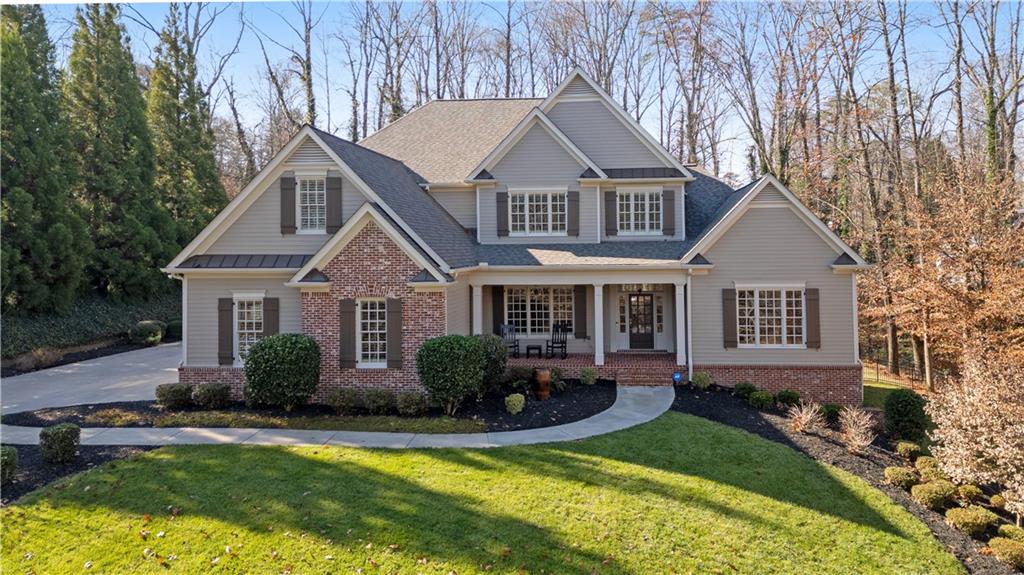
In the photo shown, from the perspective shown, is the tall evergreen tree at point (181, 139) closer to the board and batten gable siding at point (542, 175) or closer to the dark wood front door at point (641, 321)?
the board and batten gable siding at point (542, 175)

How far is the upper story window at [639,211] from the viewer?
17703mm

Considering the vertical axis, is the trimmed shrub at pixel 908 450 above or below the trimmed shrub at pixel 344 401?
below

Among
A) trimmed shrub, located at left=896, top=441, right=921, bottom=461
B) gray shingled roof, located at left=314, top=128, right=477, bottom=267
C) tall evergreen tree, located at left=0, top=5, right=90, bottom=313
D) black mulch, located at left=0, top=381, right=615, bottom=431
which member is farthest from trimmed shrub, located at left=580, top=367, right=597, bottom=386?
tall evergreen tree, located at left=0, top=5, right=90, bottom=313

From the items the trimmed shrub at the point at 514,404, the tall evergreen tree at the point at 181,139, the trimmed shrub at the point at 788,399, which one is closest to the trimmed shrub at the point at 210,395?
the trimmed shrub at the point at 514,404

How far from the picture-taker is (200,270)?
14328 mm

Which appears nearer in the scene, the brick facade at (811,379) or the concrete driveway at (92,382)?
the concrete driveway at (92,382)

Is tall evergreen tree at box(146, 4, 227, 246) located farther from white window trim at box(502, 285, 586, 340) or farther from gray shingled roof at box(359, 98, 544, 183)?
white window trim at box(502, 285, 586, 340)

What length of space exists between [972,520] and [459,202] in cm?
1476

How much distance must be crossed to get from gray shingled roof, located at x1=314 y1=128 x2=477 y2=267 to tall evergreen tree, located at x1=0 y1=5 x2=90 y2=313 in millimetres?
13633

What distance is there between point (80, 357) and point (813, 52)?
110ft

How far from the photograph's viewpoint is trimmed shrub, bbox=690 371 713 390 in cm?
1502

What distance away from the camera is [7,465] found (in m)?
8.34

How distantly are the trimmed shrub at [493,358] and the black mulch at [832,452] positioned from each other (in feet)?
14.5

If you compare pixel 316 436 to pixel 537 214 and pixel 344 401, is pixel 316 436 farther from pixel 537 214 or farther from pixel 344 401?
pixel 537 214
